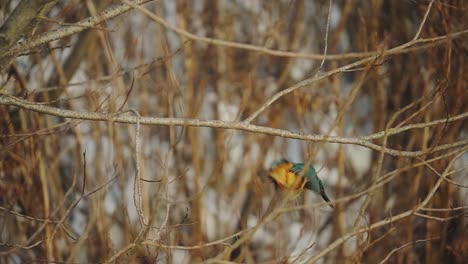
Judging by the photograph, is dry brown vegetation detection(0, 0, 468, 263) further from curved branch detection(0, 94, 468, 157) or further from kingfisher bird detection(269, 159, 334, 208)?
curved branch detection(0, 94, 468, 157)

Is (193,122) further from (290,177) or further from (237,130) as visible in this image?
(237,130)

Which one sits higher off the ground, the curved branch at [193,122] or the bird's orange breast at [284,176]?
the curved branch at [193,122]

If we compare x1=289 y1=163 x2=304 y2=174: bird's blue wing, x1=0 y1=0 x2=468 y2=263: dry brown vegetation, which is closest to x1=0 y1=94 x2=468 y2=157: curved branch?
x1=289 y1=163 x2=304 y2=174: bird's blue wing

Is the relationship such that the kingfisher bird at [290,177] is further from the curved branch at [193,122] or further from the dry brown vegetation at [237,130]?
the dry brown vegetation at [237,130]

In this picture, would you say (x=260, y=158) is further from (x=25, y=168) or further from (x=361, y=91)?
(x=25, y=168)

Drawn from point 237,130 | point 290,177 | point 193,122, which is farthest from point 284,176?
point 237,130

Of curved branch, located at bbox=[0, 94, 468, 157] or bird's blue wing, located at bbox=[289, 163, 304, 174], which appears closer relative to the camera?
curved branch, located at bbox=[0, 94, 468, 157]

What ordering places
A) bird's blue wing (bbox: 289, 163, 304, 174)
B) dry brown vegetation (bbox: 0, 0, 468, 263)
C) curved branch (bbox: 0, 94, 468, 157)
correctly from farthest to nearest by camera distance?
dry brown vegetation (bbox: 0, 0, 468, 263) < bird's blue wing (bbox: 289, 163, 304, 174) < curved branch (bbox: 0, 94, 468, 157)

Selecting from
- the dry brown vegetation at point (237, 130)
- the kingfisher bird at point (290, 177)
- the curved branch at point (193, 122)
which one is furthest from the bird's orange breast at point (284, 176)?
the dry brown vegetation at point (237, 130)

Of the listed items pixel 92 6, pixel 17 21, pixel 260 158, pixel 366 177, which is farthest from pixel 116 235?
pixel 17 21

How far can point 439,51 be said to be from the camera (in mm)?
4621

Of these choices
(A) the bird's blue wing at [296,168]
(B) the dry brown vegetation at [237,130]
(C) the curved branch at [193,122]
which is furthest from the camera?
(B) the dry brown vegetation at [237,130]

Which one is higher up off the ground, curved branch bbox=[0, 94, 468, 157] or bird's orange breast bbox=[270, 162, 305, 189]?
curved branch bbox=[0, 94, 468, 157]

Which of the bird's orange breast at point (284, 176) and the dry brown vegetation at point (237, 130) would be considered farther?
the dry brown vegetation at point (237, 130)
